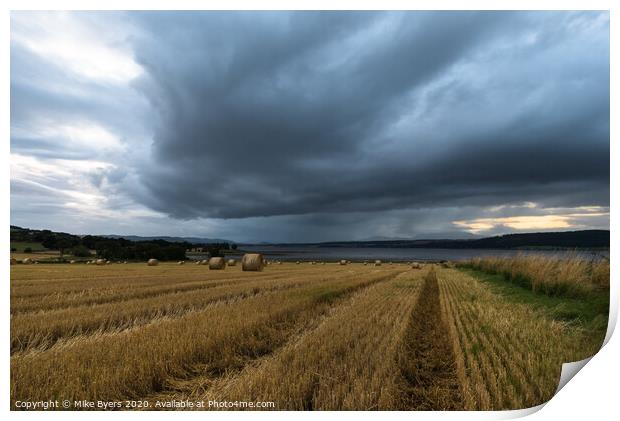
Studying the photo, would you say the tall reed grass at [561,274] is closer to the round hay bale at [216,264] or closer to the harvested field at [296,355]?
the harvested field at [296,355]

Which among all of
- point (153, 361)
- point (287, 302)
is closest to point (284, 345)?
point (153, 361)

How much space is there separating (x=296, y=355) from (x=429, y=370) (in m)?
1.43

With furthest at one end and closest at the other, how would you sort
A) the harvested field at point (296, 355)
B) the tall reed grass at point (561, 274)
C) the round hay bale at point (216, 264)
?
the round hay bale at point (216, 264) < the tall reed grass at point (561, 274) < the harvested field at point (296, 355)

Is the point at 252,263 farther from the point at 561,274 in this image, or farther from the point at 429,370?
the point at 429,370

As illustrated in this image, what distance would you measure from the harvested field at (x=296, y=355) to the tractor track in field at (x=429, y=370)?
0.01 metres

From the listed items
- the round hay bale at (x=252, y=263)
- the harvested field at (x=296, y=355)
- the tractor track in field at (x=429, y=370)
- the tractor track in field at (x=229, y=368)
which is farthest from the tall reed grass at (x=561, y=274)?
the round hay bale at (x=252, y=263)

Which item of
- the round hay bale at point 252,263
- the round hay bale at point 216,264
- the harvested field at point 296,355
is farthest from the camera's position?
the round hay bale at point 216,264

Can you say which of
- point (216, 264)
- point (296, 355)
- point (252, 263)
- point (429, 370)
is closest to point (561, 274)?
point (429, 370)

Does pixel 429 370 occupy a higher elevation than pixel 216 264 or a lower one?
higher

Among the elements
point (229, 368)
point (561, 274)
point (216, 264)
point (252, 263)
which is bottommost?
point (216, 264)

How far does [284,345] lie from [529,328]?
3.47m

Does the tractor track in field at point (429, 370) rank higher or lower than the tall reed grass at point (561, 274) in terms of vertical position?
lower

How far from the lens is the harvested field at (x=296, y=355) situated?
2.78 meters

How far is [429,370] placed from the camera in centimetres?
338
